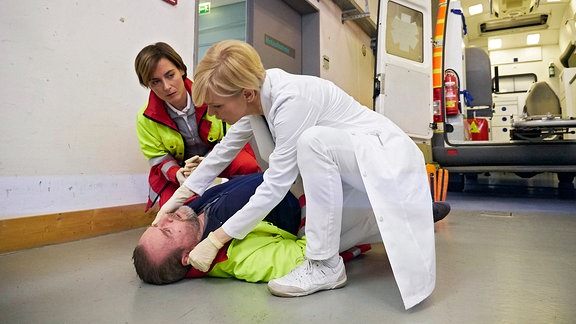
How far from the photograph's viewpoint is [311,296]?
873 millimetres

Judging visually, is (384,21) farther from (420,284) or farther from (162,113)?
(420,284)

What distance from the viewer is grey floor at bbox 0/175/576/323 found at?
0.75 metres

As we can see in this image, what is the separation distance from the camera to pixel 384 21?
2.60m

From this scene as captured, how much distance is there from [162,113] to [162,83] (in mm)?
136

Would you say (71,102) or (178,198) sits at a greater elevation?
(71,102)

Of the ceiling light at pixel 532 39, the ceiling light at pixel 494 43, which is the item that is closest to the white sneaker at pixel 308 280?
the ceiling light at pixel 532 39

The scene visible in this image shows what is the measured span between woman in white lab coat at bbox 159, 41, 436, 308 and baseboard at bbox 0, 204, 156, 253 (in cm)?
91

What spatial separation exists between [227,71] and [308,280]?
56 cm

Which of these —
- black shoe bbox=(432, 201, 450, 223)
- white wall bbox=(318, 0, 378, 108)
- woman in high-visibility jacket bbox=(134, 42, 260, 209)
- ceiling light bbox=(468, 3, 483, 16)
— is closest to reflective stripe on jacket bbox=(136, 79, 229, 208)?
woman in high-visibility jacket bbox=(134, 42, 260, 209)

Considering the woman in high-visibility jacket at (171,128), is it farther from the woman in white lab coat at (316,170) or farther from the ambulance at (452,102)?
the ambulance at (452,102)

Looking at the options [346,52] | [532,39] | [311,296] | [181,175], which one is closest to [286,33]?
[346,52]

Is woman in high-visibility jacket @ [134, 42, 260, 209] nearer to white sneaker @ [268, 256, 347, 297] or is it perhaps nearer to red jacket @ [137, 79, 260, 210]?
red jacket @ [137, 79, 260, 210]

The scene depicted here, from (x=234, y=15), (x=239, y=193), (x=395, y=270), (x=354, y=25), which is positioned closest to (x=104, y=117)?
(x=239, y=193)

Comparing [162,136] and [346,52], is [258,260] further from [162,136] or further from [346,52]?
[346,52]
